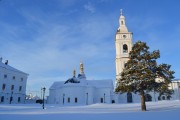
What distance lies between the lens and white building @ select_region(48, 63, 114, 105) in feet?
202

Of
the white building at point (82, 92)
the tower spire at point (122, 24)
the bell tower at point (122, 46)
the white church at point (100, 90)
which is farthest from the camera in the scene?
the tower spire at point (122, 24)

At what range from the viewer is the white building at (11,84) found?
2298 inches

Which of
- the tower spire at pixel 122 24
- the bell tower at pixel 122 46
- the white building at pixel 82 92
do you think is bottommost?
the white building at pixel 82 92

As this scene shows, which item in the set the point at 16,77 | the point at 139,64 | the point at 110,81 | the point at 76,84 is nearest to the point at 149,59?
the point at 139,64

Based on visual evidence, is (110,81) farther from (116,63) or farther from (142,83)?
(142,83)

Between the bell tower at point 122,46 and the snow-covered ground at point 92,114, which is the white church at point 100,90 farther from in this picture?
the snow-covered ground at point 92,114

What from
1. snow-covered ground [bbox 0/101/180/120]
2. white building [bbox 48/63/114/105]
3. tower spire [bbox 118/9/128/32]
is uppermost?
tower spire [bbox 118/9/128/32]

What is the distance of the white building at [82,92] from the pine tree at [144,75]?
33816 millimetres

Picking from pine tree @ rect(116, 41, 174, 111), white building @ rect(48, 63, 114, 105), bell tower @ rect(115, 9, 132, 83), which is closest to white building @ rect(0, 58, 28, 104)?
white building @ rect(48, 63, 114, 105)

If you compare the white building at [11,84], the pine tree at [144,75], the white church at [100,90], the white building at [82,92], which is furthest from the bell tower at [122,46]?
the pine tree at [144,75]

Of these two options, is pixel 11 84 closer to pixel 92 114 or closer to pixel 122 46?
pixel 122 46

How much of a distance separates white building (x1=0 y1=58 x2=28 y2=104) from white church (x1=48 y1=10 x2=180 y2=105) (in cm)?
1020

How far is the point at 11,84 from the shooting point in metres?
61.3

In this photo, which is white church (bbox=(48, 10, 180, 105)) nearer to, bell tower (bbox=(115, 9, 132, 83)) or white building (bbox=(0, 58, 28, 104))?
bell tower (bbox=(115, 9, 132, 83))
